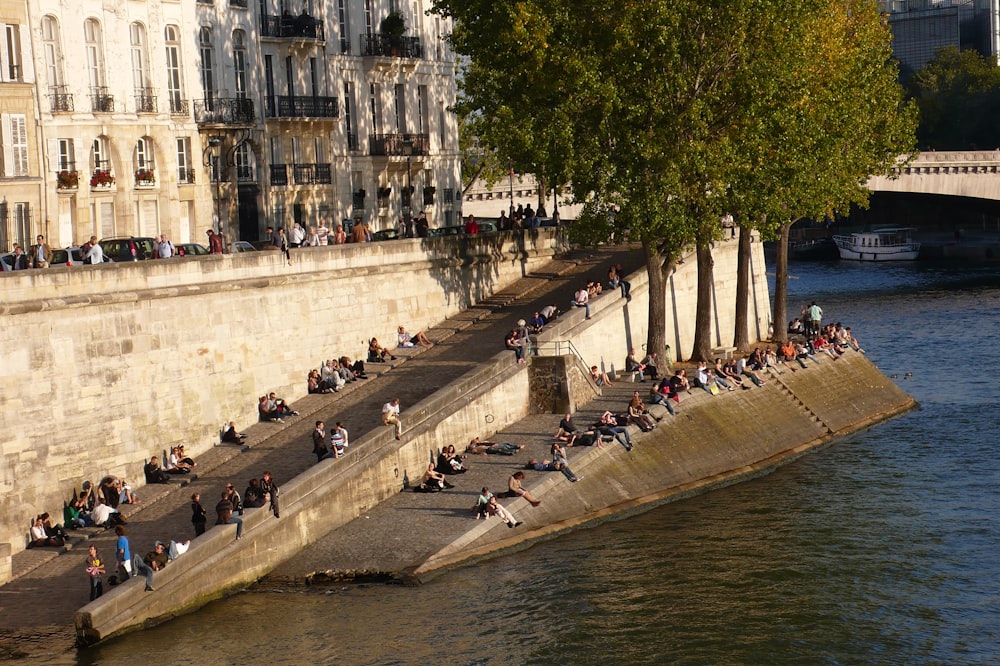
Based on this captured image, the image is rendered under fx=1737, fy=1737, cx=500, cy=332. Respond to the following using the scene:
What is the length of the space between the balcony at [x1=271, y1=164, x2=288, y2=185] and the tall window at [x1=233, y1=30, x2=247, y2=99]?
314cm

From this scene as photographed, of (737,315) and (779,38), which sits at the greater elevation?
(779,38)

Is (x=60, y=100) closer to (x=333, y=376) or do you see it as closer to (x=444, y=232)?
(x=333, y=376)

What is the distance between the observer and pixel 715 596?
120 ft

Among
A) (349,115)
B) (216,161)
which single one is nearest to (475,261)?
(216,161)

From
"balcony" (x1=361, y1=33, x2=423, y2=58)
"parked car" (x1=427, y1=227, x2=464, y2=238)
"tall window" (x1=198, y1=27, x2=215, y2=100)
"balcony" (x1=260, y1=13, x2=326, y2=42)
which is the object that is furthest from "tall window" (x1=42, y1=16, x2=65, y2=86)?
"balcony" (x1=361, y1=33, x2=423, y2=58)

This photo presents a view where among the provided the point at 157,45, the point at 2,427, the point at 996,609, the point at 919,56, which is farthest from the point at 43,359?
the point at 919,56

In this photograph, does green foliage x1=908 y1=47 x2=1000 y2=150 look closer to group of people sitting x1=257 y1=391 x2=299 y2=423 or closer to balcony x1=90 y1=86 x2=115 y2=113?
balcony x1=90 y1=86 x2=115 y2=113

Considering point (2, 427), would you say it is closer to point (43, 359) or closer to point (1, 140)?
point (43, 359)

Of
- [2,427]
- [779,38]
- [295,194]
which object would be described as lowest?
[2,427]

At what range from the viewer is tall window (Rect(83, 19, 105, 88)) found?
169ft

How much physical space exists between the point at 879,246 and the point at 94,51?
76.5 metres

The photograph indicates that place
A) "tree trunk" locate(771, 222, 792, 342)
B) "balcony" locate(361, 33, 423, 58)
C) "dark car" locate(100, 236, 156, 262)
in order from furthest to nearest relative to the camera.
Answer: "balcony" locate(361, 33, 423, 58)
"tree trunk" locate(771, 222, 792, 342)
"dark car" locate(100, 236, 156, 262)

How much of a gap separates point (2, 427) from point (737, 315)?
29910mm

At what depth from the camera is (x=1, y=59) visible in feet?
160
